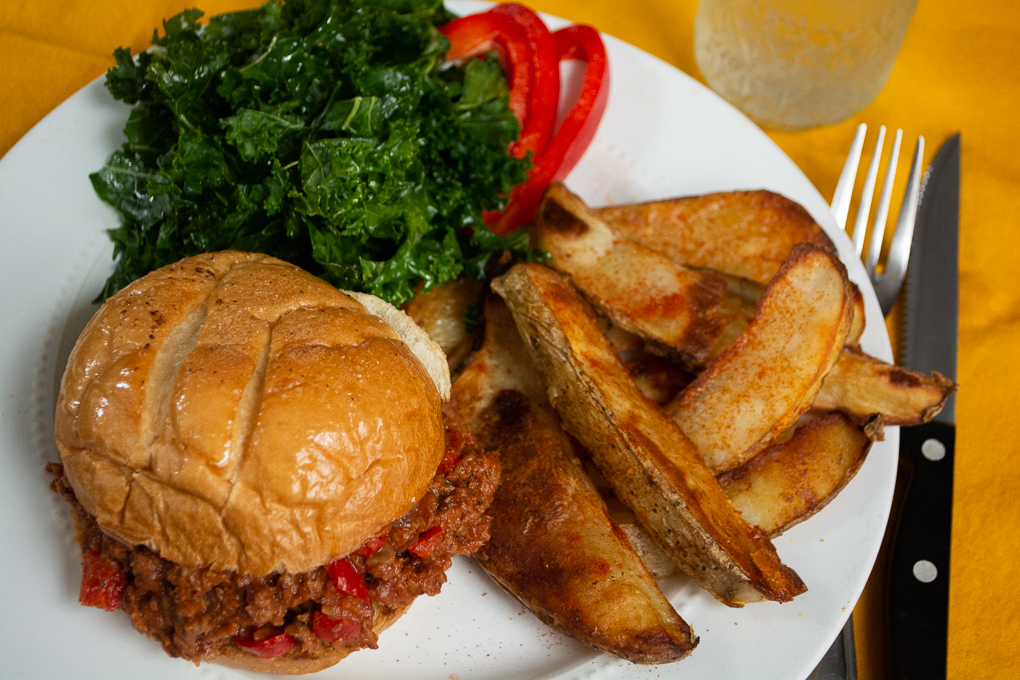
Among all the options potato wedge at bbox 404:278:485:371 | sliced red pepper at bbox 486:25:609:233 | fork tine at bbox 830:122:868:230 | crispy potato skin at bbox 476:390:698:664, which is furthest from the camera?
fork tine at bbox 830:122:868:230

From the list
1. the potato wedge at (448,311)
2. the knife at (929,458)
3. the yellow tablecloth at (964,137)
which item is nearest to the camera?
the knife at (929,458)

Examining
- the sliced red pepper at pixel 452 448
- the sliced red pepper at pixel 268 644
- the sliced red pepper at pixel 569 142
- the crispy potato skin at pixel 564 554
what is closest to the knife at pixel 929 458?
the crispy potato skin at pixel 564 554

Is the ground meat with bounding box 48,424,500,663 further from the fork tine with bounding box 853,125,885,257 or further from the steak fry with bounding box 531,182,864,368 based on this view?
the fork tine with bounding box 853,125,885,257

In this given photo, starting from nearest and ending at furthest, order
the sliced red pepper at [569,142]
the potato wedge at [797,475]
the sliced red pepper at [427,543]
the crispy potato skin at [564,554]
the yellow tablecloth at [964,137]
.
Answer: the crispy potato skin at [564,554] < the sliced red pepper at [427,543] < the potato wedge at [797,475] < the yellow tablecloth at [964,137] < the sliced red pepper at [569,142]

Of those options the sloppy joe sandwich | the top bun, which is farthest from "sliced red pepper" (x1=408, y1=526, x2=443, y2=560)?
the top bun

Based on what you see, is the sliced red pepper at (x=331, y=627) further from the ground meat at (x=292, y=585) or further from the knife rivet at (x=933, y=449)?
the knife rivet at (x=933, y=449)

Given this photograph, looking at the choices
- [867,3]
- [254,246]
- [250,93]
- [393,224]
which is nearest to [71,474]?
[254,246]

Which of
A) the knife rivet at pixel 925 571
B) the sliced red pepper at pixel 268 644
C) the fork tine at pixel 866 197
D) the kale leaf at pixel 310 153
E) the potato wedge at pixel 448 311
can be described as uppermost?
the kale leaf at pixel 310 153
